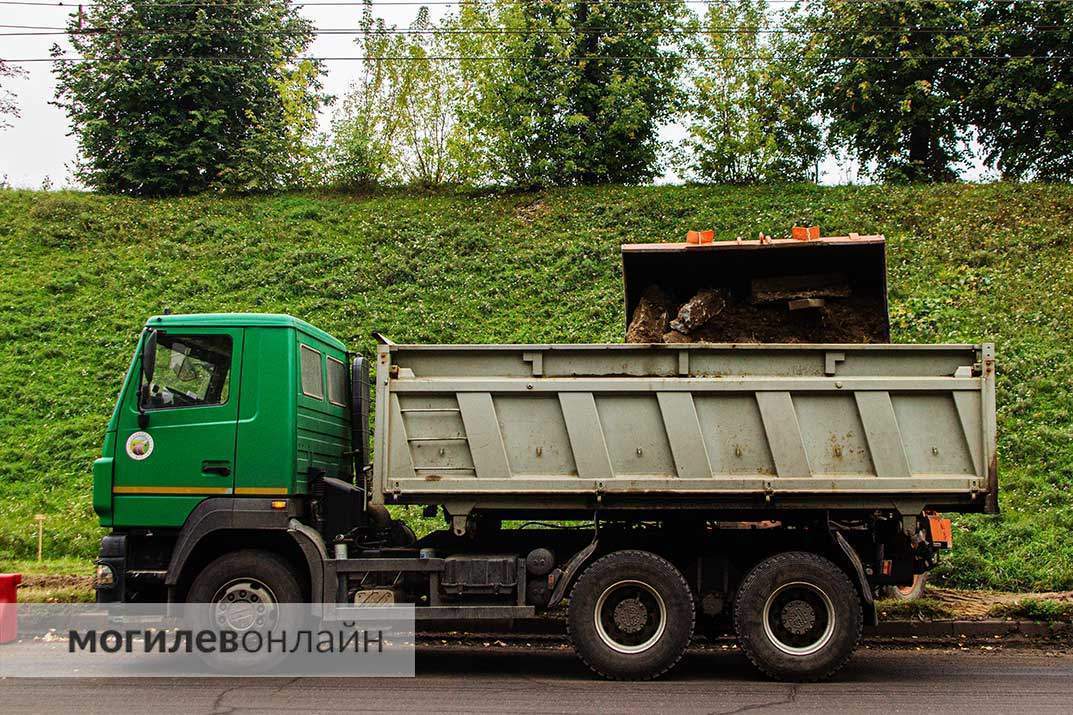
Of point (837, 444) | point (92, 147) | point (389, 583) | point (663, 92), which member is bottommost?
point (389, 583)

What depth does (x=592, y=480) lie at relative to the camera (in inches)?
305

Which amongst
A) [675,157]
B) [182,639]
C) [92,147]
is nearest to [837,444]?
[182,639]

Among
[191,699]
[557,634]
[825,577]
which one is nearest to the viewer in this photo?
[191,699]

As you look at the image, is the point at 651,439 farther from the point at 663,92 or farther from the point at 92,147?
the point at 92,147

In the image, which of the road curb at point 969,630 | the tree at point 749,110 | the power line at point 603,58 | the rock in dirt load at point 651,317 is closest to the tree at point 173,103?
the power line at point 603,58

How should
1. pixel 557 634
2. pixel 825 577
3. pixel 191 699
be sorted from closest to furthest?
pixel 191 699 < pixel 825 577 < pixel 557 634

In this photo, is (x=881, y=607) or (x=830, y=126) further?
(x=830, y=126)

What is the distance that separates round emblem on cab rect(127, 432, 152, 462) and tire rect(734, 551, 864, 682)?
4881mm

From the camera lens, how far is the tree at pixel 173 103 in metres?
27.2

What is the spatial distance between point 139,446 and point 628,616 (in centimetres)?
418

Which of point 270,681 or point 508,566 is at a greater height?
point 508,566

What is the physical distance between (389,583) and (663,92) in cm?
2322

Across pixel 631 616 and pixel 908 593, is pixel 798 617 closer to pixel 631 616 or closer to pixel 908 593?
pixel 631 616

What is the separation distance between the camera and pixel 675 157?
2886 centimetres
